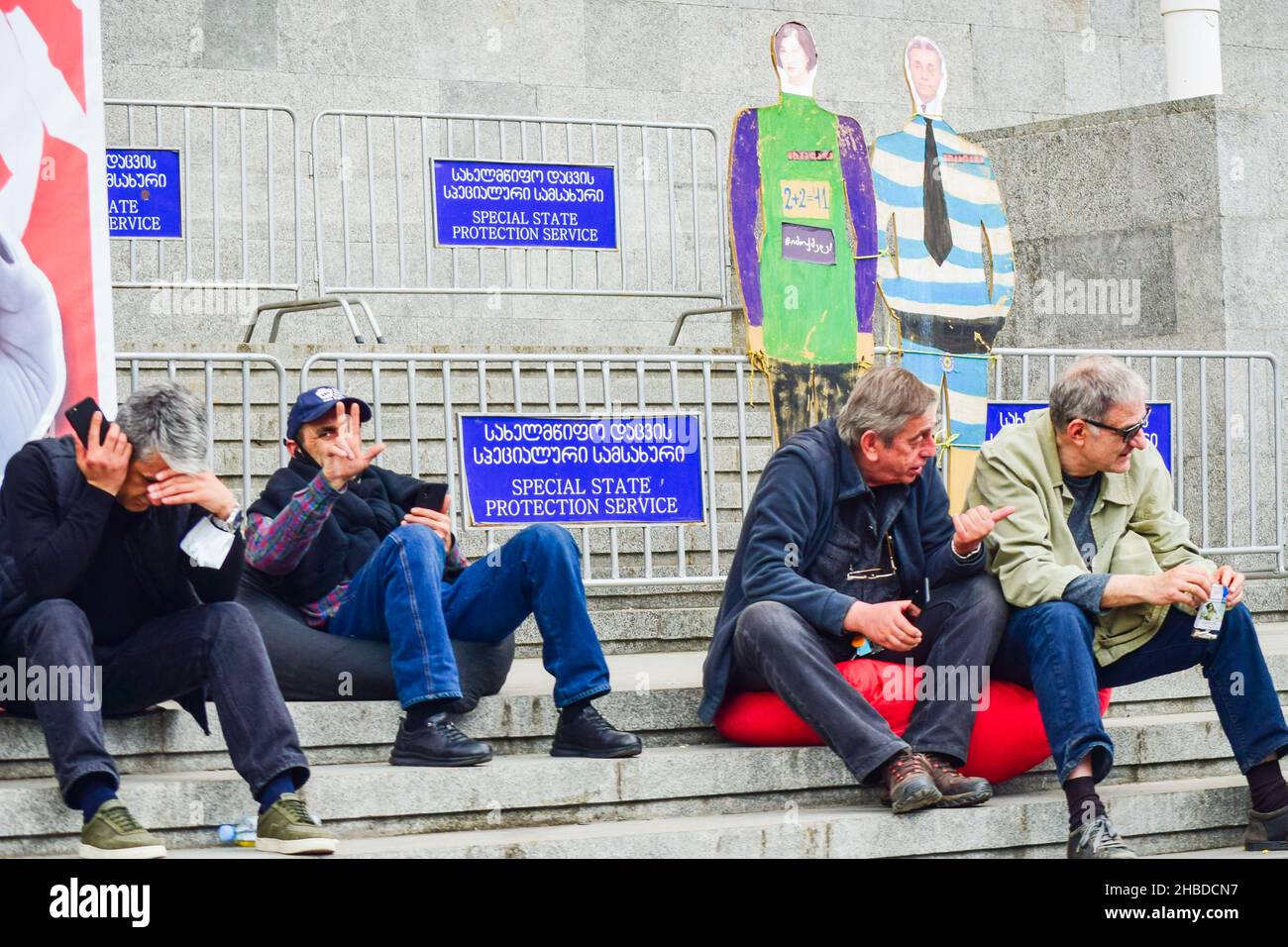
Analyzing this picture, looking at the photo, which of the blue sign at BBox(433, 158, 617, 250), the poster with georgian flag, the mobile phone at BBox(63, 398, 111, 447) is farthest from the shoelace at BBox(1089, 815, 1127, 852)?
the blue sign at BBox(433, 158, 617, 250)

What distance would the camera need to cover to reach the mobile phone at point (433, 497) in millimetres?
5750

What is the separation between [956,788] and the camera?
517cm

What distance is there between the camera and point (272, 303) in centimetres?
907

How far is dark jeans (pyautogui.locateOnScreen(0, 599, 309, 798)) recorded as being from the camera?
4523mm

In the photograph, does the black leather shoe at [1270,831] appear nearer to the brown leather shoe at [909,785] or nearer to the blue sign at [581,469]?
the brown leather shoe at [909,785]

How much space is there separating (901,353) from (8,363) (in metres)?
3.65

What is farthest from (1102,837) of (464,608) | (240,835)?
(240,835)

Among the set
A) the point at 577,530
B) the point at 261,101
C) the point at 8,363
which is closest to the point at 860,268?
the point at 577,530

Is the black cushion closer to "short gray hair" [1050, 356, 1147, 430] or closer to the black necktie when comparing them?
"short gray hair" [1050, 356, 1147, 430]

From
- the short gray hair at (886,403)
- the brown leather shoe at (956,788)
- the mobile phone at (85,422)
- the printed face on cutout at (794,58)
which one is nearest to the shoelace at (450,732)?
the mobile phone at (85,422)

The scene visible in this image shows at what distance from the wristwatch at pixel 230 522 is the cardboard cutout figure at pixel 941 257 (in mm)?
3629

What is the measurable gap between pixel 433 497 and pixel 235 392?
226 cm

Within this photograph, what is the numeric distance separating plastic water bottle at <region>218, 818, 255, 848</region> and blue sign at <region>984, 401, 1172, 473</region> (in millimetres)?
4234

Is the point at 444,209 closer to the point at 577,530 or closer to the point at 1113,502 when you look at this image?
the point at 577,530
